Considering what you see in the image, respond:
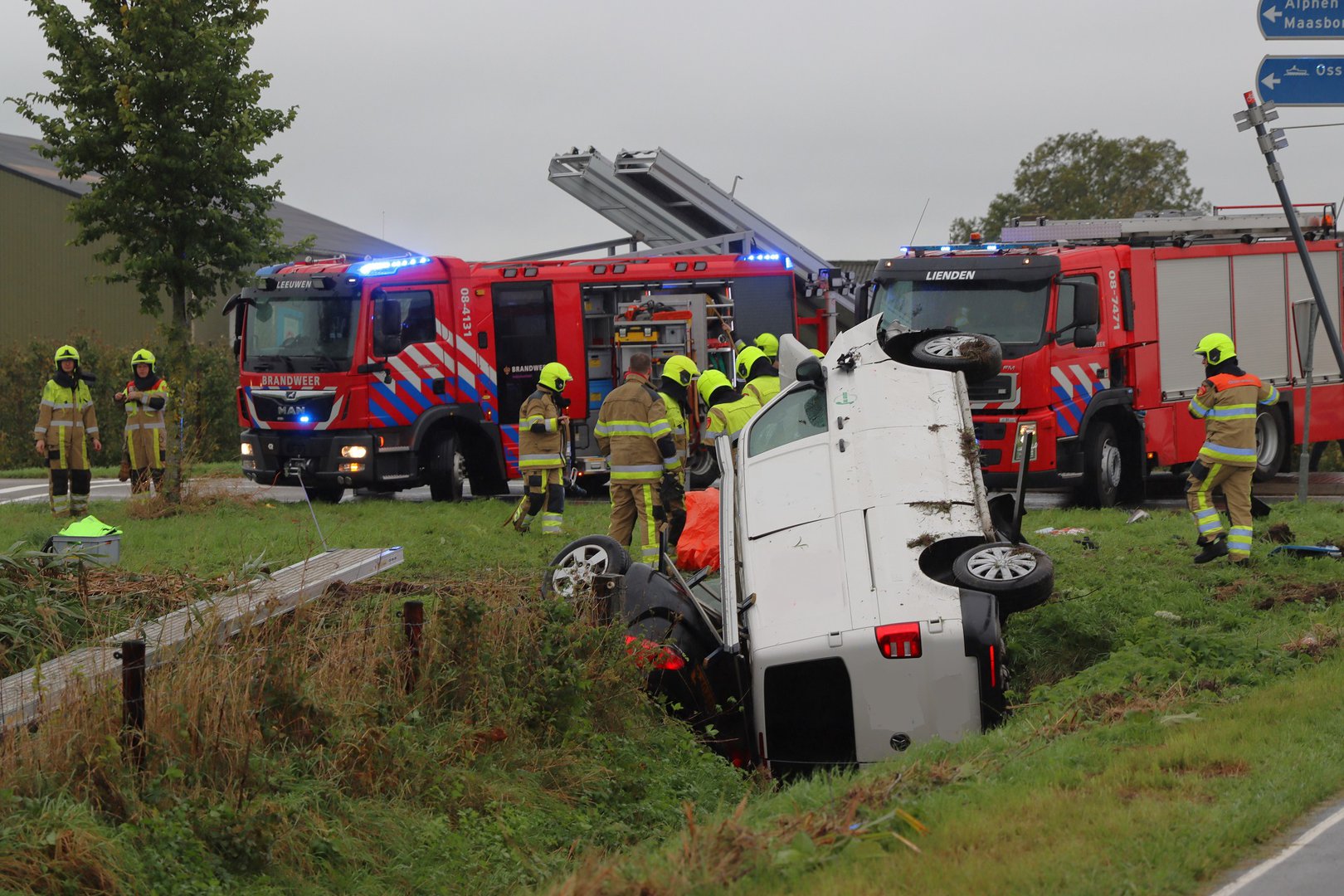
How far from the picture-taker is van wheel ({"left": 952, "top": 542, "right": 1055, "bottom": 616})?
676 centimetres

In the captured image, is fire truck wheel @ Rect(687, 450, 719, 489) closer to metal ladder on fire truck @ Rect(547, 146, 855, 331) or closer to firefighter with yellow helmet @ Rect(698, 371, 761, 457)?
metal ladder on fire truck @ Rect(547, 146, 855, 331)

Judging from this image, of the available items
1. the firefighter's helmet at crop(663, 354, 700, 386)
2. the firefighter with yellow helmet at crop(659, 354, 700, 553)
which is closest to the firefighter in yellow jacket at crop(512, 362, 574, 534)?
the firefighter with yellow helmet at crop(659, 354, 700, 553)

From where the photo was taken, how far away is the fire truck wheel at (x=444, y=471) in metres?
16.8

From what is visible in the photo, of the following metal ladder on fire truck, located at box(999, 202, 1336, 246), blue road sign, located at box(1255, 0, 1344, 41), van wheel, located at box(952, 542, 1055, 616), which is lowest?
van wheel, located at box(952, 542, 1055, 616)

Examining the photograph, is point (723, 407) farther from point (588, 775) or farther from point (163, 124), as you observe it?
point (163, 124)

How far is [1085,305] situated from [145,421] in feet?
33.6

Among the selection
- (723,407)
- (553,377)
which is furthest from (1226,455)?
(553,377)

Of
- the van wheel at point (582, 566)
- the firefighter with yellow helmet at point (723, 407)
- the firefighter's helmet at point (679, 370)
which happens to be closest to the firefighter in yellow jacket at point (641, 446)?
the firefighter's helmet at point (679, 370)

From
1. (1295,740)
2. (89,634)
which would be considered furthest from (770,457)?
(89,634)

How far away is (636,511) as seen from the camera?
11.4 metres

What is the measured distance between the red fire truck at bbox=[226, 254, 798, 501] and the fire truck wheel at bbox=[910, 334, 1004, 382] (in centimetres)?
850

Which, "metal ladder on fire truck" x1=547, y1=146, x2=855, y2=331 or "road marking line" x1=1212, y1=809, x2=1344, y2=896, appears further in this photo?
"metal ladder on fire truck" x1=547, y1=146, x2=855, y2=331

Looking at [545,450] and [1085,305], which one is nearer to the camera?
[545,450]

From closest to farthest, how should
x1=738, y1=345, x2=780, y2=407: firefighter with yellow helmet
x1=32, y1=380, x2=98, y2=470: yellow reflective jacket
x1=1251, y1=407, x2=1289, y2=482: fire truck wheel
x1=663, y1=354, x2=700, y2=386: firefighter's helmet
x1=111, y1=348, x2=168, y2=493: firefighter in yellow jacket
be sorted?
x1=663, y1=354, x2=700, y2=386: firefighter's helmet, x1=738, y1=345, x2=780, y2=407: firefighter with yellow helmet, x1=32, y1=380, x2=98, y2=470: yellow reflective jacket, x1=111, y1=348, x2=168, y2=493: firefighter in yellow jacket, x1=1251, y1=407, x2=1289, y2=482: fire truck wheel
